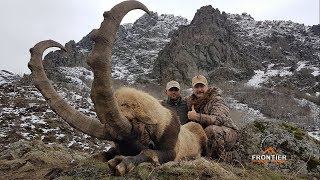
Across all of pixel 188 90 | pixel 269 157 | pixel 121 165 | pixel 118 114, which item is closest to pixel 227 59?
pixel 188 90

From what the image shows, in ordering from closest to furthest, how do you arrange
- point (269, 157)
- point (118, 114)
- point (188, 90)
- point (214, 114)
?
1. point (118, 114)
2. point (214, 114)
3. point (269, 157)
4. point (188, 90)

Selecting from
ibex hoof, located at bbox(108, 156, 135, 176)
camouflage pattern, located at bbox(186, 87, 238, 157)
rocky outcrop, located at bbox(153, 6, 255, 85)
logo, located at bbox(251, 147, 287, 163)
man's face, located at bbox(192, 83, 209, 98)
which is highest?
rocky outcrop, located at bbox(153, 6, 255, 85)

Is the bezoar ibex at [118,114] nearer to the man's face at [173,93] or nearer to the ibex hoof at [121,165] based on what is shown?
the ibex hoof at [121,165]

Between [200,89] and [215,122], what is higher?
[200,89]

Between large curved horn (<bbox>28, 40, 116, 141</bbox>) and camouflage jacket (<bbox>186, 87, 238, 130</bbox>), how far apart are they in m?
2.65

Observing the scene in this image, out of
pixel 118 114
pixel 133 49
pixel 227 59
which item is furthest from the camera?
pixel 133 49

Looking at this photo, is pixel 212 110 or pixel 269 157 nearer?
pixel 212 110

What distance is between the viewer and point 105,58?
12.8 feet

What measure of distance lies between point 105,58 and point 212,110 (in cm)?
353

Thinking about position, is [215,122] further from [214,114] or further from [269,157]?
[269,157]

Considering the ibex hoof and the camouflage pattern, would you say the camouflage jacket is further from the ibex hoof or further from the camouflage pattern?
the ibex hoof

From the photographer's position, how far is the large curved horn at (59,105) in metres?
4.49

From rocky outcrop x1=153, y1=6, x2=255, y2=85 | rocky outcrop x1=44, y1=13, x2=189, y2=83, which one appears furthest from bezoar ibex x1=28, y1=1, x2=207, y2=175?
rocky outcrop x1=153, y1=6, x2=255, y2=85

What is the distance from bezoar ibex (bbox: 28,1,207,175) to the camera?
393cm
